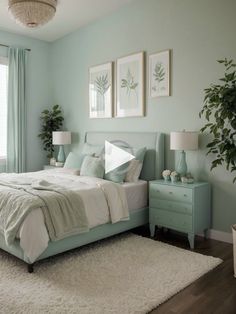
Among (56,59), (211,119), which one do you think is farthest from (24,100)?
(211,119)

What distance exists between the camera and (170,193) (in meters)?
3.57

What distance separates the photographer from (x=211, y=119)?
11.9 feet

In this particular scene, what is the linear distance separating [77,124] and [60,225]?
111 inches

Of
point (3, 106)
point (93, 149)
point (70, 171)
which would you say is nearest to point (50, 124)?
point (3, 106)

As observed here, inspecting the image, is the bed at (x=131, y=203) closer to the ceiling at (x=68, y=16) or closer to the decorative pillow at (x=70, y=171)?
the decorative pillow at (x=70, y=171)

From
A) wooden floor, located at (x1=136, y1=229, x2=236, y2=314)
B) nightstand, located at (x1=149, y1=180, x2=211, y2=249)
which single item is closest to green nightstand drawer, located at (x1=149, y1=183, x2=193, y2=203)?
nightstand, located at (x1=149, y1=180, x2=211, y2=249)

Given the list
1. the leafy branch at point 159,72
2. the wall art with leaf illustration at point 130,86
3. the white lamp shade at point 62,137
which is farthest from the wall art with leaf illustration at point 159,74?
the white lamp shade at point 62,137

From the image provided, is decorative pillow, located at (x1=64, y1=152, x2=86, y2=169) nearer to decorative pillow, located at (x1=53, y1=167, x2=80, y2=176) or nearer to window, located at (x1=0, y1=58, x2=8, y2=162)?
decorative pillow, located at (x1=53, y1=167, x2=80, y2=176)

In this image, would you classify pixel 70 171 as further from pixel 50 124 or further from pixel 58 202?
pixel 50 124

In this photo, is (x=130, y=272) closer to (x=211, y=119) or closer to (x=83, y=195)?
(x=83, y=195)

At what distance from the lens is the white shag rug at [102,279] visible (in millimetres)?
2256

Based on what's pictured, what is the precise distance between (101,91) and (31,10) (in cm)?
193

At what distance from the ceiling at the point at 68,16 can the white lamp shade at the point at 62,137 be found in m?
1.78

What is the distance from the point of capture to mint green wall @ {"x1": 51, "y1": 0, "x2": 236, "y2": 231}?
352 cm
